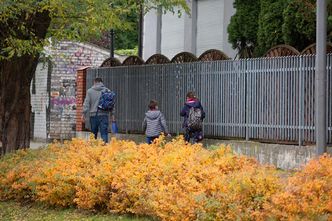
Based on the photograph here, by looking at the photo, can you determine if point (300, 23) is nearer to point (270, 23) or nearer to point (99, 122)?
point (270, 23)

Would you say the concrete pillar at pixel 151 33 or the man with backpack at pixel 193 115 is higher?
the concrete pillar at pixel 151 33

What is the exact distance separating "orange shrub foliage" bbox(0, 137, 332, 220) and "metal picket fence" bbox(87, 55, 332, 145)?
498 cm

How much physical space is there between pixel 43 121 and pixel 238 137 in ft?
44.7

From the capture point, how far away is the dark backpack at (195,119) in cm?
1861

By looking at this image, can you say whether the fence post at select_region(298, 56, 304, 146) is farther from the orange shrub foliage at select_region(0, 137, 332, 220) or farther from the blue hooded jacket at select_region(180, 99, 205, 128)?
the orange shrub foliage at select_region(0, 137, 332, 220)

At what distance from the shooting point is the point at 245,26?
68.4ft

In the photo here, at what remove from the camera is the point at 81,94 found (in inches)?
1043

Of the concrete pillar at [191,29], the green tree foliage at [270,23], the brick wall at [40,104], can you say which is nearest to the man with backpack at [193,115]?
the green tree foliage at [270,23]

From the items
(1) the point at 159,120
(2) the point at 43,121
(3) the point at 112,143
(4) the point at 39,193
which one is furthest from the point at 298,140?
(2) the point at 43,121

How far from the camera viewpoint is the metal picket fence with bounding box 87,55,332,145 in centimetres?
1628

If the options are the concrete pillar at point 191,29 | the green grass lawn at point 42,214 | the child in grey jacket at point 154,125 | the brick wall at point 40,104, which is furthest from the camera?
the brick wall at point 40,104

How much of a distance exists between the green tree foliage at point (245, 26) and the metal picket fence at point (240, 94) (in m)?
1.73

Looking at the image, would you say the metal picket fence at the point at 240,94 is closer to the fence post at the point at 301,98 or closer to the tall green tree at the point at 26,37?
the fence post at the point at 301,98

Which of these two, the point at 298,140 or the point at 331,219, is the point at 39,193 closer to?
the point at 331,219
